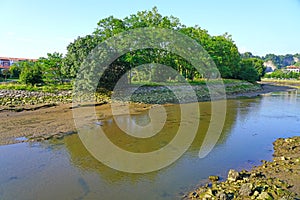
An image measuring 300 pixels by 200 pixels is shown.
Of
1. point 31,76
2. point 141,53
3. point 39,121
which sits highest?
point 141,53

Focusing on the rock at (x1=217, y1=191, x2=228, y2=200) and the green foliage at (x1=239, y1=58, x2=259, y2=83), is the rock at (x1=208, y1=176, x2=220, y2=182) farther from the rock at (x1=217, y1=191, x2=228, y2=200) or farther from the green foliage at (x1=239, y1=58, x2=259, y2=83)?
the green foliage at (x1=239, y1=58, x2=259, y2=83)

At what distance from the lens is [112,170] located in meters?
9.38

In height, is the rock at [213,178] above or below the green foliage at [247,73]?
below

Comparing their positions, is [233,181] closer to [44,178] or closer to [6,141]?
[44,178]

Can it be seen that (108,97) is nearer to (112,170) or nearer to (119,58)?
(119,58)

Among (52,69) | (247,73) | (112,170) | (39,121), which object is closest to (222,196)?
(112,170)

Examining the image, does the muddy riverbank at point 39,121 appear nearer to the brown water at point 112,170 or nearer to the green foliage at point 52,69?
the brown water at point 112,170

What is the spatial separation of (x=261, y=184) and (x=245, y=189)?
783 millimetres

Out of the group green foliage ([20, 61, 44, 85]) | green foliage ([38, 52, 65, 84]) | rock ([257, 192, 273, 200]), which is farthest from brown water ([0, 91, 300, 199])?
green foliage ([38, 52, 65, 84])

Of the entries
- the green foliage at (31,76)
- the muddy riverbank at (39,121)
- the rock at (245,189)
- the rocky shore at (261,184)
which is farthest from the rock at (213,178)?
the green foliage at (31,76)

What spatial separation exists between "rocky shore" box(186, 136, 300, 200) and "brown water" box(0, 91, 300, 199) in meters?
0.62

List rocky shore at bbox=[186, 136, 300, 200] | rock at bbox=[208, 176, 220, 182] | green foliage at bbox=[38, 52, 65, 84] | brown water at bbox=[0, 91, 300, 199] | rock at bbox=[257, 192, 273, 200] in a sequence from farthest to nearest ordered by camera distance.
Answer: green foliage at bbox=[38, 52, 65, 84] → rock at bbox=[208, 176, 220, 182] → brown water at bbox=[0, 91, 300, 199] → rocky shore at bbox=[186, 136, 300, 200] → rock at bbox=[257, 192, 273, 200]

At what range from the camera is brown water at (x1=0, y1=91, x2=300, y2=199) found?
25.1 feet

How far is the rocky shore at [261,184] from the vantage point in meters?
6.89
